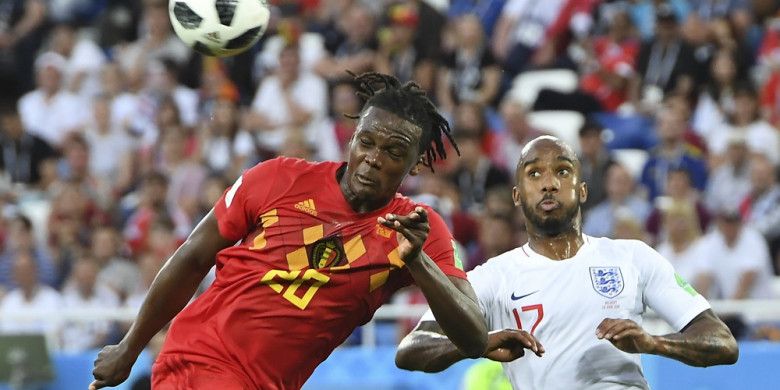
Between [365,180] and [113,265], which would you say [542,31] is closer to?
[113,265]

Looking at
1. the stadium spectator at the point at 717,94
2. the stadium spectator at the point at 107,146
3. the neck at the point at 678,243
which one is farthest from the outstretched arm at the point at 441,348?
the stadium spectator at the point at 107,146

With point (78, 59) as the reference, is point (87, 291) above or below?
below

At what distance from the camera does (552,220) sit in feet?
18.5

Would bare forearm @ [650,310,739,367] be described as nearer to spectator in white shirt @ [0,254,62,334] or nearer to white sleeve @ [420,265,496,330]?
white sleeve @ [420,265,496,330]

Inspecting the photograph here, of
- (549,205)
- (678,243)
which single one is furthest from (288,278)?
(678,243)

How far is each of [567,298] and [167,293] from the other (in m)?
1.61

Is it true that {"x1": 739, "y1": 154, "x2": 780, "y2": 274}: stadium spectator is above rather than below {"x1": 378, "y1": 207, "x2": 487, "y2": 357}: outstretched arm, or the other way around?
below

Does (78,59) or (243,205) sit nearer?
(243,205)

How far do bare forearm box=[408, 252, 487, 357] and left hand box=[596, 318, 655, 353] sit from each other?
1.43 ft

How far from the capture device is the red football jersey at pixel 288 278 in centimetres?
518

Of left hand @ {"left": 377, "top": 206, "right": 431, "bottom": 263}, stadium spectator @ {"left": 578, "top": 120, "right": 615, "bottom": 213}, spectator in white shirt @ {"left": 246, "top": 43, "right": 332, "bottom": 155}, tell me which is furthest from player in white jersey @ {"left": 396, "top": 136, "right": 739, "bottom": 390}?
spectator in white shirt @ {"left": 246, "top": 43, "right": 332, "bottom": 155}

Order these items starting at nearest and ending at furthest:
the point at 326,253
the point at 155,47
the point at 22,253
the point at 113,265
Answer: the point at 326,253 → the point at 113,265 → the point at 22,253 → the point at 155,47

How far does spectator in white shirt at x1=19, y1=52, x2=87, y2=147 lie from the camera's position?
14078 mm

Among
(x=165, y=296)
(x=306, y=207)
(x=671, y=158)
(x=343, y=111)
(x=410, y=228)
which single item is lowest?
(x=343, y=111)
